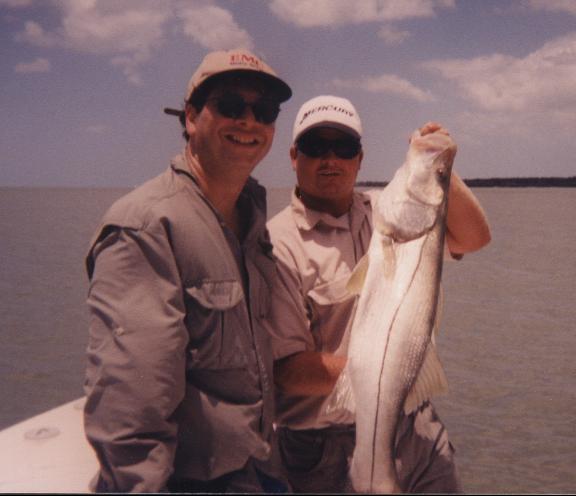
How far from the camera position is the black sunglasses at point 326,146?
445 centimetres

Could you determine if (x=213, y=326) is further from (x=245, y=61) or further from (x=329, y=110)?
(x=329, y=110)

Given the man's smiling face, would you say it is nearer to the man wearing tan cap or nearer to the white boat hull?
the man wearing tan cap

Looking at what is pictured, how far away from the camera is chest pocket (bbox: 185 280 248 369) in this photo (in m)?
3.10

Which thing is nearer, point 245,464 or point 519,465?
point 245,464

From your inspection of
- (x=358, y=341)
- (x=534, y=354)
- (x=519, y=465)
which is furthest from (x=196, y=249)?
(x=534, y=354)

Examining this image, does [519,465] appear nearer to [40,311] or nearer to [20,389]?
[20,389]

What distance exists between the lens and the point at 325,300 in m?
4.20

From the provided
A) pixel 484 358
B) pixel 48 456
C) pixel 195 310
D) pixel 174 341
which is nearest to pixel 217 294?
pixel 195 310

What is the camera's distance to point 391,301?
3.65 m

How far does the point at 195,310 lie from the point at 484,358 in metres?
12.3

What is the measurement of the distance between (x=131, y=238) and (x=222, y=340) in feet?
2.30

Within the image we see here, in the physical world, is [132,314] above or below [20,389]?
above

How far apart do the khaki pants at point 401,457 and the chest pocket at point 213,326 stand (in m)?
1.30

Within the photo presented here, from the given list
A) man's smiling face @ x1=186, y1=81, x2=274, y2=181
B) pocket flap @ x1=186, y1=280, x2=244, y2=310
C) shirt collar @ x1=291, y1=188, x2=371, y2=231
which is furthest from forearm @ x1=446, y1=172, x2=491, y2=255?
pocket flap @ x1=186, y1=280, x2=244, y2=310
